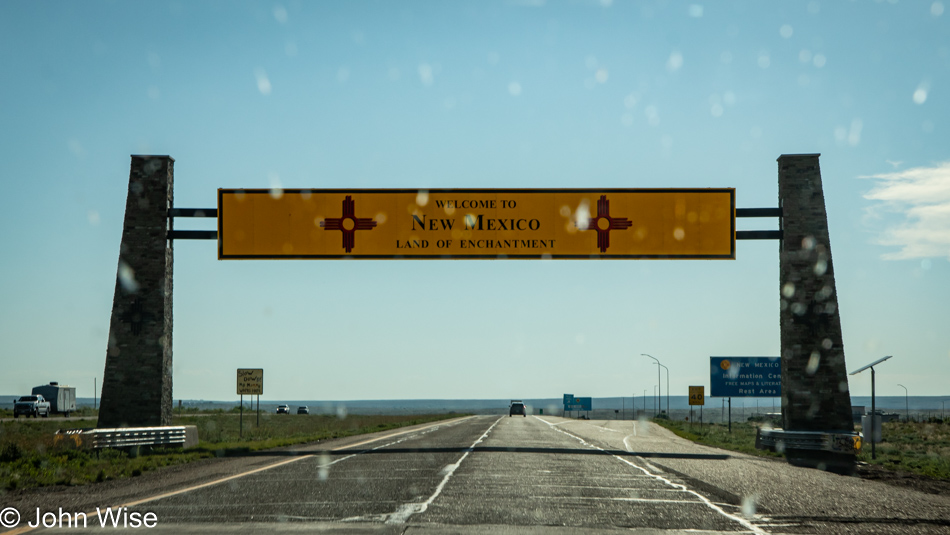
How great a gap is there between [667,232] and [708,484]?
39.1 feet

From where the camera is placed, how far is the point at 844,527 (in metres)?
9.41

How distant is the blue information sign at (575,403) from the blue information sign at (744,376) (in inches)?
2561

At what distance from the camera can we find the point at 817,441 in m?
22.3

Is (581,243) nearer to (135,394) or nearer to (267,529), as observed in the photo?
(135,394)

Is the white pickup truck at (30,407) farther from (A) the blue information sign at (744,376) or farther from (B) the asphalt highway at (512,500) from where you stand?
(B) the asphalt highway at (512,500)

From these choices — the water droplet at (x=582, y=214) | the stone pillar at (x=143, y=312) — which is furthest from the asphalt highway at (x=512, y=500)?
the water droplet at (x=582, y=214)

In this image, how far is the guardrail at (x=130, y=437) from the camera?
19203 mm

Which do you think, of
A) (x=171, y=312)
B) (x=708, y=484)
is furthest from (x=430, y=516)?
(x=171, y=312)

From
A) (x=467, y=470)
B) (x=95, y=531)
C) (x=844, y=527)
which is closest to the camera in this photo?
(x=95, y=531)

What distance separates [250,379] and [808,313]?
20451 millimetres

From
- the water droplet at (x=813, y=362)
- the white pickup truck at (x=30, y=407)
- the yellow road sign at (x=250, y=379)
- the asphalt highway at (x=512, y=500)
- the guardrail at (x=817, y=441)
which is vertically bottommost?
the white pickup truck at (x=30, y=407)

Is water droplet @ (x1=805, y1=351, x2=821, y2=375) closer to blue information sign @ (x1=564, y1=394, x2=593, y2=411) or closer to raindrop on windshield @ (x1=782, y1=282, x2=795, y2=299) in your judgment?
raindrop on windshield @ (x1=782, y1=282, x2=795, y2=299)

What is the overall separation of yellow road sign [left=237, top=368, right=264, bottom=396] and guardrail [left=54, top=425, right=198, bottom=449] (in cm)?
700

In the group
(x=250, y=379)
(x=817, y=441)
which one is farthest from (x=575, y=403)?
(x=817, y=441)
